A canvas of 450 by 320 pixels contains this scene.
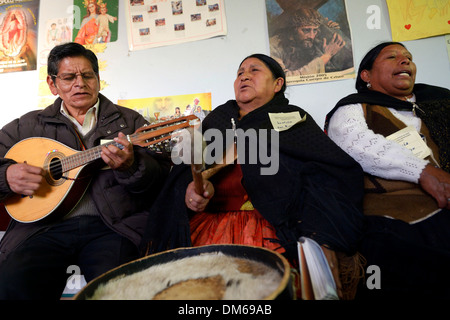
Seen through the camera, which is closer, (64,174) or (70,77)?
(64,174)

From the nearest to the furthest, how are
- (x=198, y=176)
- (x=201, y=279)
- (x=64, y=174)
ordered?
(x=201, y=279), (x=198, y=176), (x=64, y=174)

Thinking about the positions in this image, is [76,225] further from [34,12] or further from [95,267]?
[34,12]

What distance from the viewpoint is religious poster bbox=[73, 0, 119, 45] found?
2.44m

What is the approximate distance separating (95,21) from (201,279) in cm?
232

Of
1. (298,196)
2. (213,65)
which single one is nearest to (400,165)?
(298,196)

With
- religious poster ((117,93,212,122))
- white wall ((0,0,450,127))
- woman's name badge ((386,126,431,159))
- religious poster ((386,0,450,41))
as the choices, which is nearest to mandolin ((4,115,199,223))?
religious poster ((117,93,212,122))

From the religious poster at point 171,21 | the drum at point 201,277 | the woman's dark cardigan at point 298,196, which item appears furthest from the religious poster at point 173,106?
the drum at point 201,277

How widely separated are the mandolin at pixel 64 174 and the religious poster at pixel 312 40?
92 centimetres

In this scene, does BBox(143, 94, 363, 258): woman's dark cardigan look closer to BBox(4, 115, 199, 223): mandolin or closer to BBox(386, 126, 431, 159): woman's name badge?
BBox(4, 115, 199, 223): mandolin

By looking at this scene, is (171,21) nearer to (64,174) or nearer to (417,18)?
(64,174)

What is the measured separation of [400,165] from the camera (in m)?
1.47

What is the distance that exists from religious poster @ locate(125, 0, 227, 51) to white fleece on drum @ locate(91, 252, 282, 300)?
1828 millimetres

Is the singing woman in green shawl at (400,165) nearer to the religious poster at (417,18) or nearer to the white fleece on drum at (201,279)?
the religious poster at (417,18)
